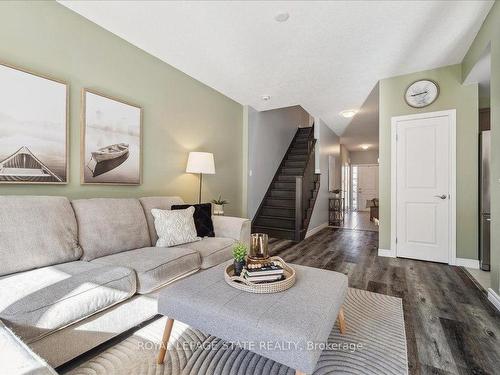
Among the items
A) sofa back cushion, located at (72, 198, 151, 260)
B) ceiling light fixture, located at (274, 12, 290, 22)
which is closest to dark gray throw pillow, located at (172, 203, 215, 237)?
sofa back cushion, located at (72, 198, 151, 260)

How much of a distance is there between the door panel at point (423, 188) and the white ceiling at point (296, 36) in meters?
0.88

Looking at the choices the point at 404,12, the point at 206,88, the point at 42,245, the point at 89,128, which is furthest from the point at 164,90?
the point at 404,12

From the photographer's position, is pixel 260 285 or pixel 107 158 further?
pixel 107 158

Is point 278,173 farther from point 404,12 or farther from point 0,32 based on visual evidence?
point 0,32

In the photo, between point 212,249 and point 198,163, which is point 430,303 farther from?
point 198,163

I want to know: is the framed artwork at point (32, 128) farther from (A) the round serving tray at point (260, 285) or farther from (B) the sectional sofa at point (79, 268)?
(A) the round serving tray at point (260, 285)

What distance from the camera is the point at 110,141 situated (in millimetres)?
2529

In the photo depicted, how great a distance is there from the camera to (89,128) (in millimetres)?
2350

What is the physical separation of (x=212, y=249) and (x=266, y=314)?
127cm

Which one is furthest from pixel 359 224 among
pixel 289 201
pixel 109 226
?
pixel 109 226

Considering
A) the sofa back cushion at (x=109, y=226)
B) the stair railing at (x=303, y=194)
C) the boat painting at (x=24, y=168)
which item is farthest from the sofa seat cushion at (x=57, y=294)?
the stair railing at (x=303, y=194)

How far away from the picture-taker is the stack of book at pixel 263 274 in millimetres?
1428

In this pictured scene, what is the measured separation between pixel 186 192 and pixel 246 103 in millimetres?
2123

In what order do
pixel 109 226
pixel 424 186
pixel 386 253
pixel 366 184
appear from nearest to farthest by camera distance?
1. pixel 109 226
2. pixel 424 186
3. pixel 386 253
4. pixel 366 184
